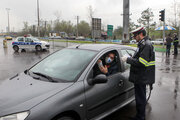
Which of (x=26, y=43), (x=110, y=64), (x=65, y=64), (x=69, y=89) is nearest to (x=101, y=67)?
(x=110, y=64)

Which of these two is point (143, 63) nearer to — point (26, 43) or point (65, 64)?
point (65, 64)

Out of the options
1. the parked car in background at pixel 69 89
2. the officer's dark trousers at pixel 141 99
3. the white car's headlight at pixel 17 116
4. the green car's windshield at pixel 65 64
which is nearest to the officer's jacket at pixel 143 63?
the officer's dark trousers at pixel 141 99

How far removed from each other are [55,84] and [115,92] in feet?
3.86

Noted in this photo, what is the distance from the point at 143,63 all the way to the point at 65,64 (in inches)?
55.9

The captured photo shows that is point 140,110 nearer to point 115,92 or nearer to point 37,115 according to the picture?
point 115,92

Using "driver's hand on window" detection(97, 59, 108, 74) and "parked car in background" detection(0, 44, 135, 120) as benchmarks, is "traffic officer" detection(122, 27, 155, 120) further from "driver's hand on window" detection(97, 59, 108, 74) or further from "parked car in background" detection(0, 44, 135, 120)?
"driver's hand on window" detection(97, 59, 108, 74)

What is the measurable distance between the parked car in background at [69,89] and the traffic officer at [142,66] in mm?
292

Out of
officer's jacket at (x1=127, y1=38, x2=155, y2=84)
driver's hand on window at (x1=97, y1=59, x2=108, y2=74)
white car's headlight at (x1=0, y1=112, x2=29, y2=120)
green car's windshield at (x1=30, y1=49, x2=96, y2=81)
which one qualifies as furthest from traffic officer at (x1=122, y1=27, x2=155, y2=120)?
white car's headlight at (x1=0, y1=112, x2=29, y2=120)

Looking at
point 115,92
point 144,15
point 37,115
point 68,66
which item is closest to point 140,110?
point 115,92

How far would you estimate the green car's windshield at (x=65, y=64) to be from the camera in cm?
271

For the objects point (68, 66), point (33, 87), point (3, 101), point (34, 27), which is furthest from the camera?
point (34, 27)

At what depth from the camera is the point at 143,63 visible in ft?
9.45

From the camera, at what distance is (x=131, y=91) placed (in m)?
3.55

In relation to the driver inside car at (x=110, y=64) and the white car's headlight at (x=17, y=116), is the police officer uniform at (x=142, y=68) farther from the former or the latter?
the white car's headlight at (x=17, y=116)
